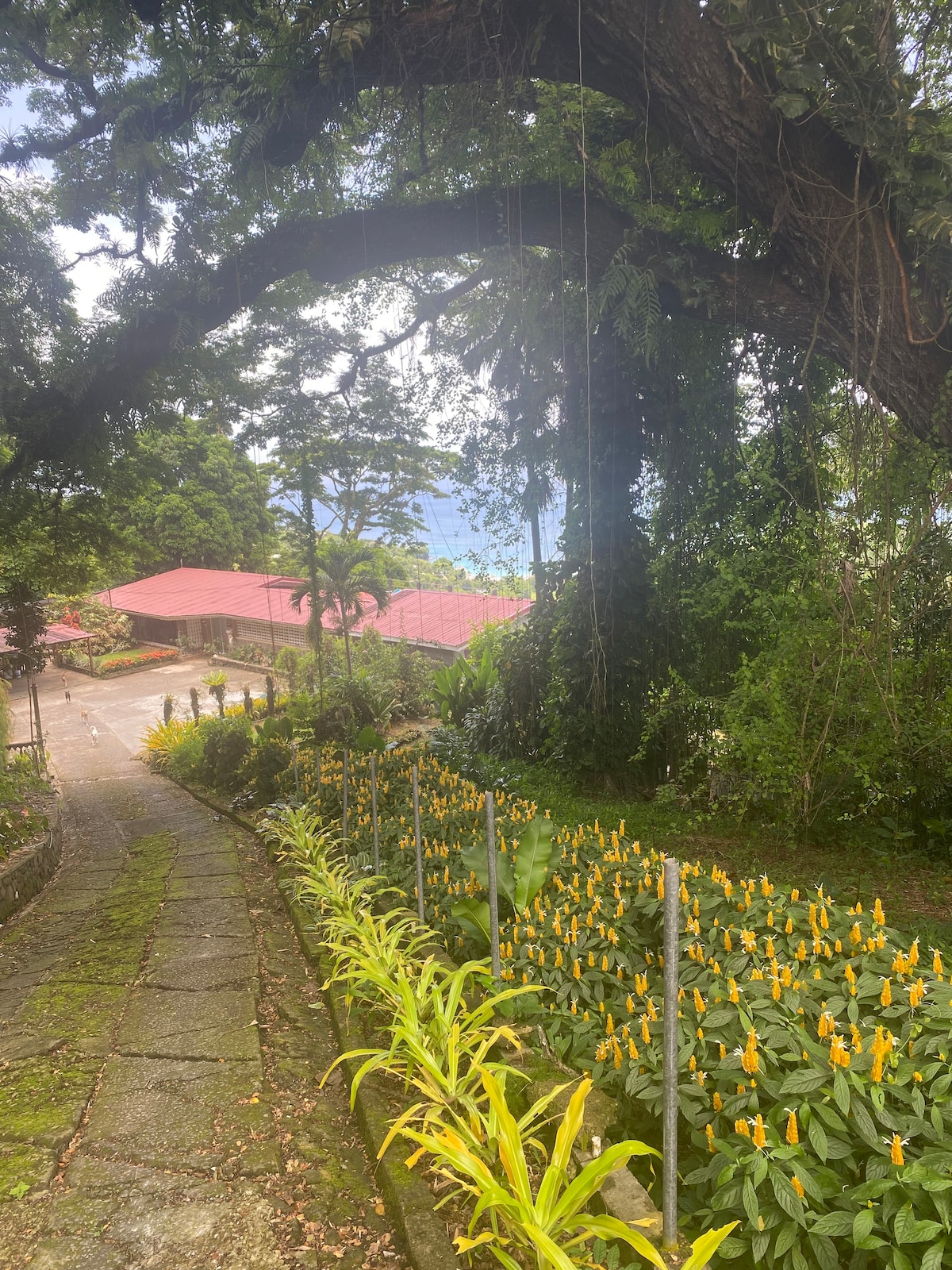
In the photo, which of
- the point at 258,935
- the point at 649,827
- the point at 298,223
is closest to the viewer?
the point at 258,935

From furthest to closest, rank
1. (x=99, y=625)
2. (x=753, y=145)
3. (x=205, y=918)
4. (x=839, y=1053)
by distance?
(x=99, y=625)
(x=205, y=918)
(x=753, y=145)
(x=839, y=1053)

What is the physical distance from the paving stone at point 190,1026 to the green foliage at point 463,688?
7.67 m

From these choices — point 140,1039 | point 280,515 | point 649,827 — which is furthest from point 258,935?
point 280,515

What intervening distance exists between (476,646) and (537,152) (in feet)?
28.6

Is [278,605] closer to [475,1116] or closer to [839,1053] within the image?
[475,1116]

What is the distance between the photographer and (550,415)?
6.82 m

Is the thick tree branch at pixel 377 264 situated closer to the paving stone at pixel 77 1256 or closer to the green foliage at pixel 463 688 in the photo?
the paving stone at pixel 77 1256

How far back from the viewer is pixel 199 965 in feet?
11.9

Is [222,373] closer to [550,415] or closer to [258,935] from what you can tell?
[550,415]

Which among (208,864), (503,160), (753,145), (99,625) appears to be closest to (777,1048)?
(753,145)

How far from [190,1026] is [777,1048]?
2.27 metres

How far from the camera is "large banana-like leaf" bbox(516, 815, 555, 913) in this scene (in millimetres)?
3088

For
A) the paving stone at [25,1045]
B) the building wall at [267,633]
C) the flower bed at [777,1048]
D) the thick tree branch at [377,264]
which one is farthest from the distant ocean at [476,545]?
the building wall at [267,633]

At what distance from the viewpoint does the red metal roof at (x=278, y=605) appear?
59.1ft
